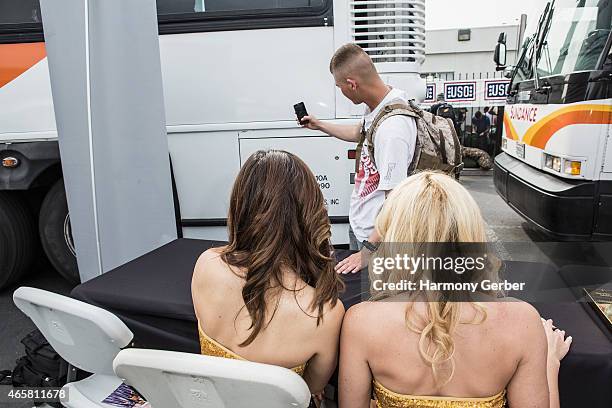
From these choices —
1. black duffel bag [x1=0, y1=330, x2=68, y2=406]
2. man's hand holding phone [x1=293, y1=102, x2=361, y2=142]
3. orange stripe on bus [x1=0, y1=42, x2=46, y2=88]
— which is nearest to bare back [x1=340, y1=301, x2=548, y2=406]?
black duffel bag [x1=0, y1=330, x2=68, y2=406]

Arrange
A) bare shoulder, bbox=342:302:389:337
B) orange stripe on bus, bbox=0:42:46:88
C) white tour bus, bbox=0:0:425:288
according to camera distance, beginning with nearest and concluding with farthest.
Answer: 1. bare shoulder, bbox=342:302:389:337
2. white tour bus, bbox=0:0:425:288
3. orange stripe on bus, bbox=0:42:46:88

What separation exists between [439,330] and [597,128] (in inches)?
109

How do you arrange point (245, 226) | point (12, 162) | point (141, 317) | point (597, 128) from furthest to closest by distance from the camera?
point (12, 162) → point (597, 128) → point (141, 317) → point (245, 226)

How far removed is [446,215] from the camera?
124cm

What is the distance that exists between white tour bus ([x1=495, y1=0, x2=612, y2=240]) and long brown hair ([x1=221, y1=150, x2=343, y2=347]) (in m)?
2.60

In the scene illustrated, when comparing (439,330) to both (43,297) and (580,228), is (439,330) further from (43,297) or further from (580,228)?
(580,228)

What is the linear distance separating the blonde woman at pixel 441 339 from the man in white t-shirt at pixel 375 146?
2.36ft

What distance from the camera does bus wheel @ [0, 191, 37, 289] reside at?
13.2 ft

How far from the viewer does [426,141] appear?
7.20 feet

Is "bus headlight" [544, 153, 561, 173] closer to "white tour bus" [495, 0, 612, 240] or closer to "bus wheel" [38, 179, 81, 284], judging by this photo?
"white tour bus" [495, 0, 612, 240]

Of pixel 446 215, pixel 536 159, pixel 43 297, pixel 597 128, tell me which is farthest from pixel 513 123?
pixel 43 297

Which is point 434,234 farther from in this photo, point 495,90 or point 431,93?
point 431,93

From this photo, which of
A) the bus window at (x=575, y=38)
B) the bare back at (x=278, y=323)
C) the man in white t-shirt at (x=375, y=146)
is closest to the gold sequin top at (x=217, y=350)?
the bare back at (x=278, y=323)

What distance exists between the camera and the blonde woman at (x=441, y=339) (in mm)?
1197
